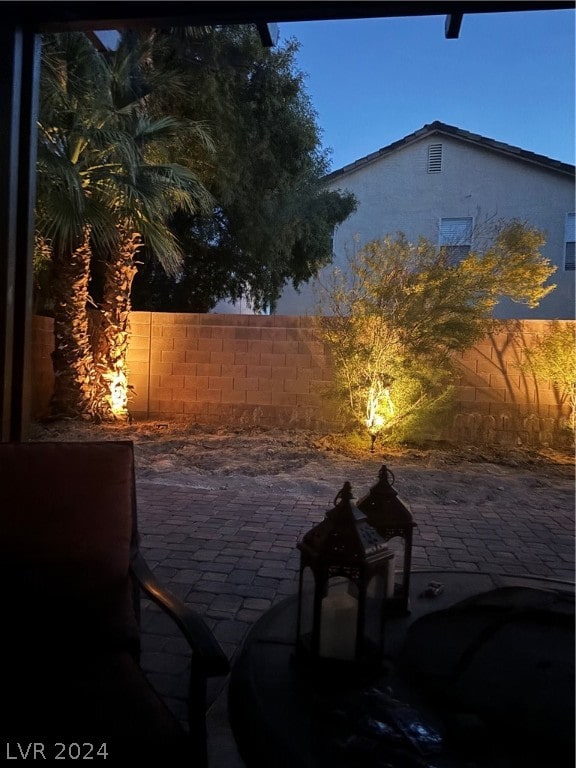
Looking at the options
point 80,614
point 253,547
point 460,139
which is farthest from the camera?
point 460,139

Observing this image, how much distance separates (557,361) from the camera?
6.71 meters

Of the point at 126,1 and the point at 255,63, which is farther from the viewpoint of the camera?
the point at 255,63

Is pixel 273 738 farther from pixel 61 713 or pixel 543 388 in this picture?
pixel 543 388

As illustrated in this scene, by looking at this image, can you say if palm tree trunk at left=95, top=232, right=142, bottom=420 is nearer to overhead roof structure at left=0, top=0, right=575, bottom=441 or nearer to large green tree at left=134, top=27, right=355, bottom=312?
large green tree at left=134, top=27, right=355, bottom=312

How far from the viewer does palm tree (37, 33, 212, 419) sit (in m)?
6.13

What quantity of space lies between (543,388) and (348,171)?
7286 millimetres

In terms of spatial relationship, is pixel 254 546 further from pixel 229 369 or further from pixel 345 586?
pixel 229 369

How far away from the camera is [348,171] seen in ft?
40.8

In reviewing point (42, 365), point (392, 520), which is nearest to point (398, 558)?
point (392, 520)

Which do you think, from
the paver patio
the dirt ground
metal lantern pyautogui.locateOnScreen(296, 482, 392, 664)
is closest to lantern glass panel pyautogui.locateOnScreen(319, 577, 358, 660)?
metal lantern pyautogui.locateOnScreen(296, 482, 392, 664)

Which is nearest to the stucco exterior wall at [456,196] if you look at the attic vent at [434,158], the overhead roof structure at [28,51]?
the attic vent at [434,158]

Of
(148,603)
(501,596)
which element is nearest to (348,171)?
(148,603)

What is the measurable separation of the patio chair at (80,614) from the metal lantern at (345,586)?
0.82ft

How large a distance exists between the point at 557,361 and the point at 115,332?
5.43 m
